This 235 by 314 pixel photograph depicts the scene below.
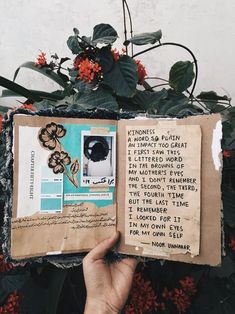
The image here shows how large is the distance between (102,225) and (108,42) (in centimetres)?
41

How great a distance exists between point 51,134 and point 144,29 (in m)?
0.67

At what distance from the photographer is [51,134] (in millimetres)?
663

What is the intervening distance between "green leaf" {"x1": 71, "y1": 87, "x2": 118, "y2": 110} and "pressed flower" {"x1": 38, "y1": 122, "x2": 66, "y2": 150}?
0.17 m

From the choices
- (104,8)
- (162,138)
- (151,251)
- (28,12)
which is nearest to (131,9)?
(104,8)

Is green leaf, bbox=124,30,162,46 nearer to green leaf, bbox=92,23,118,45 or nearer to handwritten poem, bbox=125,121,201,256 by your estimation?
green leaf, bbox=92,23,118,45

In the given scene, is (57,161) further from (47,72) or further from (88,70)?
(47,72)

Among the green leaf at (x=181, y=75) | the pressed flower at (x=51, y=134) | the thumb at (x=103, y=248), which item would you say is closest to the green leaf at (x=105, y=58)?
the green leaf at (x=181, y=75)

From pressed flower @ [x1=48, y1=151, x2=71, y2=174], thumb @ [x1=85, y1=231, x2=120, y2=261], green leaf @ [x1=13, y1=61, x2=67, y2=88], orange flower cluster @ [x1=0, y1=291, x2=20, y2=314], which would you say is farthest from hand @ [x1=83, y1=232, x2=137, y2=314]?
green leaf @ [x1=13, y1=61, x2=67, y2=88]

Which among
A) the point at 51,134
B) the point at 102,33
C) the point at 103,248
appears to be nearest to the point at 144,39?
the point at 102,33

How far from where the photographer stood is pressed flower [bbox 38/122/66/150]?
2.16 feet

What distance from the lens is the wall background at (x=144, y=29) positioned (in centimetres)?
117

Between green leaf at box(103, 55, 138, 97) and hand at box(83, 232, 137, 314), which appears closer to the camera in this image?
hand at box(83, 232, 137, 314)

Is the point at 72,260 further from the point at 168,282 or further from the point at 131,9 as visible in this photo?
the point at 131,9

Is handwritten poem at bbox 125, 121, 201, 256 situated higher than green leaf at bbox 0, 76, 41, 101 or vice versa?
green leaf at bbox 0, 76, 41, 101
